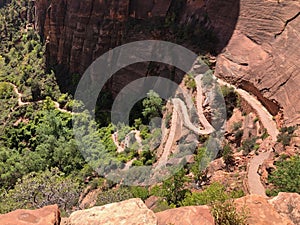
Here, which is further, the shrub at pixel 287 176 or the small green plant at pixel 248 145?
the small green plant at pixel 248 145

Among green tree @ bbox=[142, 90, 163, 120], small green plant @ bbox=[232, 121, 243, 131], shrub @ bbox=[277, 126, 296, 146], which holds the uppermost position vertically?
shrub @ bbox=[277, 126, 296, 146]

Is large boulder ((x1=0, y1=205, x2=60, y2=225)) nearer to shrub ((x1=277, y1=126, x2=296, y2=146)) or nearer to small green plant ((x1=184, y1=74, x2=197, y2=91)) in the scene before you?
shrub ((x1=277, y1=126, x2=296, y2=146))

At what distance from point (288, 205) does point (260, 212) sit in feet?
5.02

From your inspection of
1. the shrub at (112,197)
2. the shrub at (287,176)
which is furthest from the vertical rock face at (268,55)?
the shrub at (112,197)

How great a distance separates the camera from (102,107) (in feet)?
172

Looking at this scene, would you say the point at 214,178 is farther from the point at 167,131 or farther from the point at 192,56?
the point at 192,56

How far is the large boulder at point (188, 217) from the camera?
416 inches

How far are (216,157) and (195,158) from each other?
205cm

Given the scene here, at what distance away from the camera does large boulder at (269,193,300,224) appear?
37.7 ft

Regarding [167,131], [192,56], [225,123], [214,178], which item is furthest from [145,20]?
[214,178]

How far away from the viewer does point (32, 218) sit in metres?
9.99

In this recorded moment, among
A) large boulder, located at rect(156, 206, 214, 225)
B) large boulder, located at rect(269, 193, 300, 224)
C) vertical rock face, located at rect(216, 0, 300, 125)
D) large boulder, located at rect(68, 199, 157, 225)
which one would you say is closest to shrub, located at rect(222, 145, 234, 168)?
vertical rock face, located at rect(216, 0, 300, 125)

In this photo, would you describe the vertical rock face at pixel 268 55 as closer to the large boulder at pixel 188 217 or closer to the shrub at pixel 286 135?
the shrub at pixel 286 135

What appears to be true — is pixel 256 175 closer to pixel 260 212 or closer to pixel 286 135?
pixel 286 135
